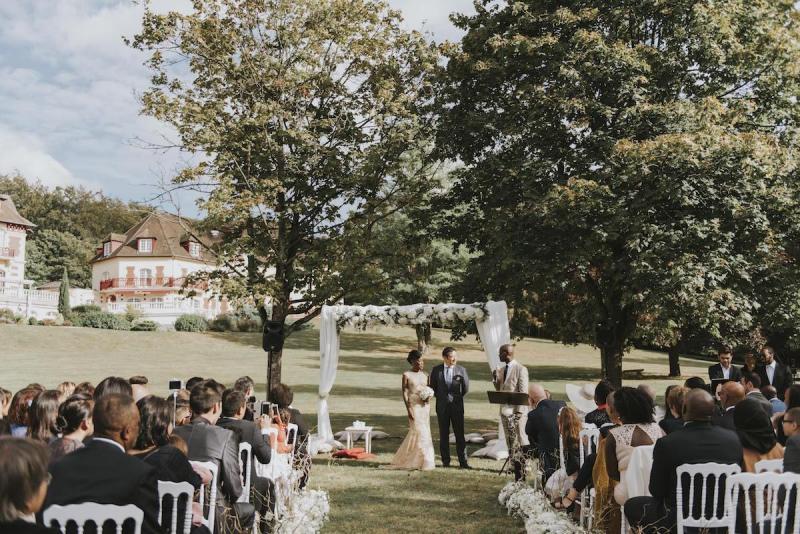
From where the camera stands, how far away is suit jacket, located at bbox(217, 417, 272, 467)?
6.28 m

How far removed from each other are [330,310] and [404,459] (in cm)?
439

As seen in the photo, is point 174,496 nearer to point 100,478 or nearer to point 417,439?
point 100,478

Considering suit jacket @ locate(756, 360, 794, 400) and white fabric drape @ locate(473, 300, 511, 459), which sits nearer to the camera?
suit jacket @ locate(756, 360, 794, 400)

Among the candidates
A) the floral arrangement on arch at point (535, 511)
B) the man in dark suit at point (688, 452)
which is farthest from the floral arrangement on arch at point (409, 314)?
the man in dark suit at point (688, 452)

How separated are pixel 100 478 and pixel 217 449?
193 centimetres

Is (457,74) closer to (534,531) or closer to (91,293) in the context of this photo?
(534,531)

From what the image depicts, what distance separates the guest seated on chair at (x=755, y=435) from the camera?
213 inches

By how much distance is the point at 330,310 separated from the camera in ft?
49.3

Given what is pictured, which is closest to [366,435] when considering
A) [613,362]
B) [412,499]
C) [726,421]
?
[412,499]

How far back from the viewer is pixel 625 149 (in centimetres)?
1334

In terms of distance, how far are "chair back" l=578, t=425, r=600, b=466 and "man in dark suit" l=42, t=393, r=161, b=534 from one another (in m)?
3.95

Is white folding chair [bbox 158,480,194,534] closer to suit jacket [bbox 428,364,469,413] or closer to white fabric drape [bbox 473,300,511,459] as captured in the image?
suit jacket [bbox 428,364,469,413]

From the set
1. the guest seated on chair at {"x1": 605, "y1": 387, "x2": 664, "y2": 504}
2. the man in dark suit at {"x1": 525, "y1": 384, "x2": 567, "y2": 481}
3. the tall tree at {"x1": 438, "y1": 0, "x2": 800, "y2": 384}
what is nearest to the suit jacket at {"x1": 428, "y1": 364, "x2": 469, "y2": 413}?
the man in dark suit at {"x1": 525, "y1": 384, "x2": 567, "y2": 481}

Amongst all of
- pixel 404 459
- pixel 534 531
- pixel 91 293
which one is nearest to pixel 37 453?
pixel 534 531
